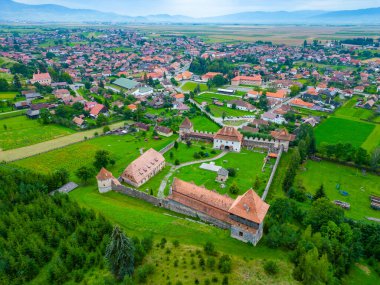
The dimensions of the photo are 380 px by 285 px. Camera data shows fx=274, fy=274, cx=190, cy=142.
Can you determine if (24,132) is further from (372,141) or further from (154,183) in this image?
(372,141)

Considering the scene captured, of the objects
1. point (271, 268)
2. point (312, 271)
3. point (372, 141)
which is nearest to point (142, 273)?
point (271, 268)

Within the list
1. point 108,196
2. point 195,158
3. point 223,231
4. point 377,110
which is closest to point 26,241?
point 108,196

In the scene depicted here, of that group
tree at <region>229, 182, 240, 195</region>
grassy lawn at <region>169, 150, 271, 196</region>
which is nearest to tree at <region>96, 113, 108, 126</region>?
grassy lawn at <region>169, 150, 271, 196</region>

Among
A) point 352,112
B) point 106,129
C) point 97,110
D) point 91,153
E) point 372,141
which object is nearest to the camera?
point 91,153

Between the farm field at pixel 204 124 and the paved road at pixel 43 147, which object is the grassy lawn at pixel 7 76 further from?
the farm field at pixel 204 124

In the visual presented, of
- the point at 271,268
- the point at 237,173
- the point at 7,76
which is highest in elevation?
the point at 271,268

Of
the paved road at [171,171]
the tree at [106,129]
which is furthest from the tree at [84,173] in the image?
the tree at [106,129]

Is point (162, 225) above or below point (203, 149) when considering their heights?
Answer: above

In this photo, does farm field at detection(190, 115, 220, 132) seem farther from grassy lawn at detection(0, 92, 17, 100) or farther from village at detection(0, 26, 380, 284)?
grassy lawn at detection(0, 92, 17, 100)
